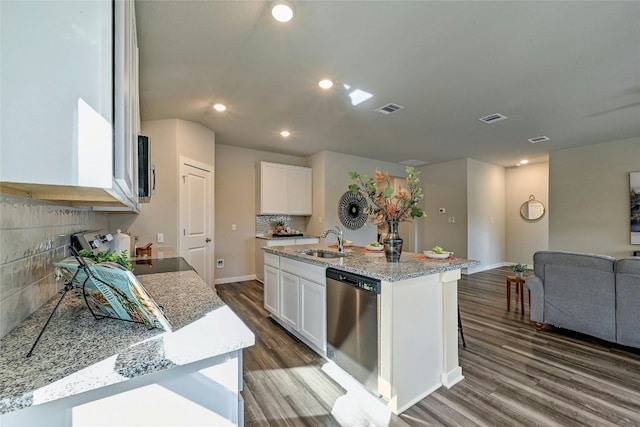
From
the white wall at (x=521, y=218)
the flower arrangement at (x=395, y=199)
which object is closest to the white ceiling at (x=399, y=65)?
the flower arrangement at (x=395, y=199)

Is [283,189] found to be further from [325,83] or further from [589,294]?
[589,294]

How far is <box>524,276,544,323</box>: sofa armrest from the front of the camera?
9.66 feet

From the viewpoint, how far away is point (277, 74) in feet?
8.50

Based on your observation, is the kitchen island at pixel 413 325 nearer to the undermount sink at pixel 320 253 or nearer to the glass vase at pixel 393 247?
the glass vase at pixel 393 247

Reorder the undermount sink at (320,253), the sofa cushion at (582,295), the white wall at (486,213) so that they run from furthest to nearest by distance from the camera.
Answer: the white wall at (486,213)
the undermount sink at (320,253)
the sofa cushion at (582,295)

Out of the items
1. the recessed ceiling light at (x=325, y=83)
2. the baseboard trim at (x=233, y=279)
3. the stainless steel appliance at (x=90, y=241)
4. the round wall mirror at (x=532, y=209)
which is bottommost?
the baseboard trim at (x=233, y=279)

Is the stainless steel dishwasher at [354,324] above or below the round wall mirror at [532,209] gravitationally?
Result: below

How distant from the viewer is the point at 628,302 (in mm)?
2410

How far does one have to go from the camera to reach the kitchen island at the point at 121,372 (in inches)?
24.1

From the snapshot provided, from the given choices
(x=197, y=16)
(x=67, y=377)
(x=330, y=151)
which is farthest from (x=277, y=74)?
(x=330, y=151)

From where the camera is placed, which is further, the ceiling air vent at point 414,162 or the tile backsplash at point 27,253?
the ceiling air vent at point 414,162

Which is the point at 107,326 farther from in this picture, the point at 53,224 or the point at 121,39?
the point at 121,39

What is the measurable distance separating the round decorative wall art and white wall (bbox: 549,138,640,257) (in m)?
3.74

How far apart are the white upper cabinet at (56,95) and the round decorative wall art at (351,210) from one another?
5.18m
